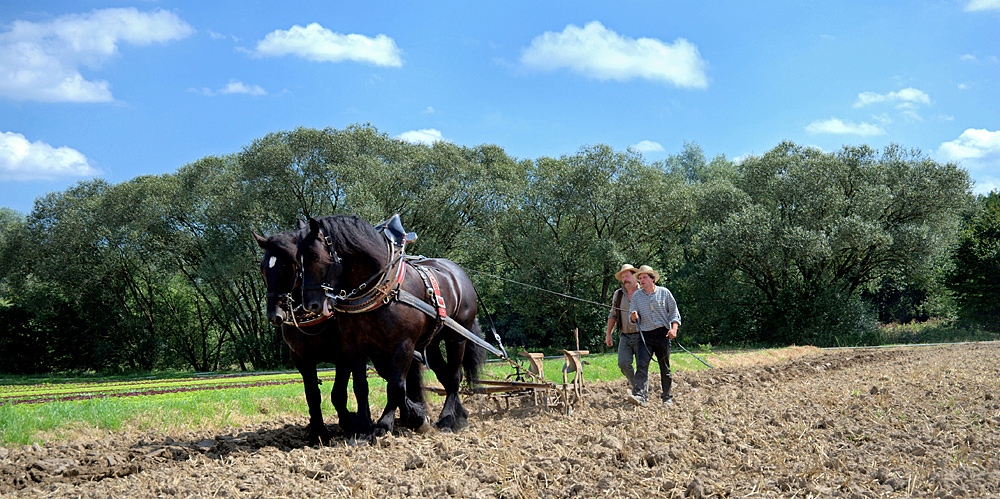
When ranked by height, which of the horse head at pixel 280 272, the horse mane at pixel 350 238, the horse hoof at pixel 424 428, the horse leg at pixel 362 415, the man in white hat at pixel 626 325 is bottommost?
the horse hoof at pixel 424 428

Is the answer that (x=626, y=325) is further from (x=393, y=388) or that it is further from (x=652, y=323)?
(x=393, y=388)

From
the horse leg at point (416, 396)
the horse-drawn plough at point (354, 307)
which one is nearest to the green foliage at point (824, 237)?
the horse leg at point (416, 396)

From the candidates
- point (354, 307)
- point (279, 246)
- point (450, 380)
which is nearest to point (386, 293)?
point (354, 307)

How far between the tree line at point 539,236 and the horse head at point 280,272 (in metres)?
20.8

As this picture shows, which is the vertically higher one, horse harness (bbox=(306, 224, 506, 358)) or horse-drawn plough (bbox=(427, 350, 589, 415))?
horse harness (bbox=(306, 224, 506, 358))

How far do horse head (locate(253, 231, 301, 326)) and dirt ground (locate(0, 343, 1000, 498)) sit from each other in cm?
124

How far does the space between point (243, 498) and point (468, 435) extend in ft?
8.24

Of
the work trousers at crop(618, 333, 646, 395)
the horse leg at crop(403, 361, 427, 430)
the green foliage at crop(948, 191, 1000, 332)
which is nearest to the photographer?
the horse leg at crop(403, 361, 427, 430)

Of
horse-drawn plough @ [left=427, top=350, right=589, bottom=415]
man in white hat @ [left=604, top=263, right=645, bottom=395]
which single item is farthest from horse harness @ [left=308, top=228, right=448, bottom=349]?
man in white hat @ [left=604, top=263, right=645, bottom=395]

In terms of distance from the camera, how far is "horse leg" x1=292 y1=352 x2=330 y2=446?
6.49 m

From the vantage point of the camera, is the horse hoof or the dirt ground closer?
the dirt ground

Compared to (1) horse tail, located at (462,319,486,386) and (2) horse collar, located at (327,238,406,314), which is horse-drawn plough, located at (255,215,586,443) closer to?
(2) horse collar, located at (327,238,406,314)

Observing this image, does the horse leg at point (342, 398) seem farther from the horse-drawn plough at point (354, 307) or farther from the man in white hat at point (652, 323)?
the man in white hat at point (652, 323)

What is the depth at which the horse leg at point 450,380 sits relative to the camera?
7.26m
